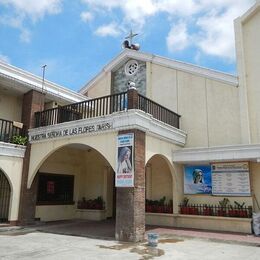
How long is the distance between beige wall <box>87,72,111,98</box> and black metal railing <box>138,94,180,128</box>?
482cm

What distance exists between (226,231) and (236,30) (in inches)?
349

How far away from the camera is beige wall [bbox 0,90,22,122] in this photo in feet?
46.4

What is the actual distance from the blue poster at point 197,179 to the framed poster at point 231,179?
0.32 metres

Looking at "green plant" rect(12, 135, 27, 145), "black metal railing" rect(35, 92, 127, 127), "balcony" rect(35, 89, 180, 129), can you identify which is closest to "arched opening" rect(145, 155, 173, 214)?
"balcony" rect(35, 89, 180, 129)

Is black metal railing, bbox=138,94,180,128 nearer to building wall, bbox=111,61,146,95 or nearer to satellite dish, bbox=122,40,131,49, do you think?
building wall, bbox=111,61,146,95

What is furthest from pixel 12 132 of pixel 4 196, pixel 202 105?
pixel 202 105

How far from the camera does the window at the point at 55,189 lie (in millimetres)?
14641

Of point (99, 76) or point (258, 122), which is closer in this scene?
point (258, 122)

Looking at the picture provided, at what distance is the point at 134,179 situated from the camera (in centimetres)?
1015

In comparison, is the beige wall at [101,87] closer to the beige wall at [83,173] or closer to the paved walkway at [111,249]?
the beige wall at [83,173]

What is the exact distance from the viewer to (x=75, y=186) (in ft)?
54.2

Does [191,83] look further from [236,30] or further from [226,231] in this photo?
[226,231]

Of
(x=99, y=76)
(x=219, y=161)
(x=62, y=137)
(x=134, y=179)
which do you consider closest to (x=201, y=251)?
(x=134, y=179)

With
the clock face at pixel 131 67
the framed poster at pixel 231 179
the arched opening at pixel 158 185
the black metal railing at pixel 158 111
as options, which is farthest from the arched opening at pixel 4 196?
the framed poster at pixel 231 179
